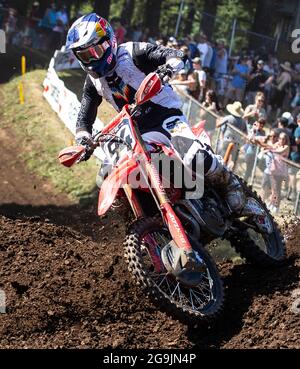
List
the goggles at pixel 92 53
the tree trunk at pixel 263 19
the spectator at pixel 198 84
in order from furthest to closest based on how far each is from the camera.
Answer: the tree trunk at pixel 263 19 → the spectator at pixel 198 84 → the goggles at pixel 92 53

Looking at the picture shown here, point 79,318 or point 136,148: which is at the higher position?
point 136,148

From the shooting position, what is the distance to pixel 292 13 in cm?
3403

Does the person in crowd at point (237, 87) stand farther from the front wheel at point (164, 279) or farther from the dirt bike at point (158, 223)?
the front wheel at point (164, 279)

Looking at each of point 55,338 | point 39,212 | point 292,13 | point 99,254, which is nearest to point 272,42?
point 292,13

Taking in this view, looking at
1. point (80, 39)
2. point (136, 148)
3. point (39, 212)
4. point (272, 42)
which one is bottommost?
point (39, 212)

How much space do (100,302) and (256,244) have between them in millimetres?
2023

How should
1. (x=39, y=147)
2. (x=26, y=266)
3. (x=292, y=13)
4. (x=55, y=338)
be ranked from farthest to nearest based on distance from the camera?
1. (x=292, y=13)
2. (x=39, y=147)
3. (x=26, y=266)
4. (x=55, y=338)

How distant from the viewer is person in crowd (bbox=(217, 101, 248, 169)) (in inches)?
483

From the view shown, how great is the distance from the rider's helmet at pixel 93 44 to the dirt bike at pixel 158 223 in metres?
0.51

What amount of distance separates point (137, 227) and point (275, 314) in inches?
56.6

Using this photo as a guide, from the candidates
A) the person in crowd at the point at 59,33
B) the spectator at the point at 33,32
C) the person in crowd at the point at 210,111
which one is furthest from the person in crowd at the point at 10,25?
the person in crowd at the point at 210,111

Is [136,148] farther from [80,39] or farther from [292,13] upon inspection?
[292,13]

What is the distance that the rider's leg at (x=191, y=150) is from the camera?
22.0 feet

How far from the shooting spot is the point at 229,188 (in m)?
7.27
